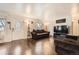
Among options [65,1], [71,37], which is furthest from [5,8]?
[71,37]

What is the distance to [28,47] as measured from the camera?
7.28ft

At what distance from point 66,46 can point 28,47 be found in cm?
78

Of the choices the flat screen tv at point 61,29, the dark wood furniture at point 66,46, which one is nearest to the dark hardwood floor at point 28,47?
the dark wood furniture at point 66,46

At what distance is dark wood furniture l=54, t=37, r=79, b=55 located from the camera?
2184mm

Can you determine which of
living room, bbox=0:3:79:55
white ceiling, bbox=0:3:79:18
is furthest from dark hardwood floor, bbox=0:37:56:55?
white ceiling, bbox=0:3:79:18

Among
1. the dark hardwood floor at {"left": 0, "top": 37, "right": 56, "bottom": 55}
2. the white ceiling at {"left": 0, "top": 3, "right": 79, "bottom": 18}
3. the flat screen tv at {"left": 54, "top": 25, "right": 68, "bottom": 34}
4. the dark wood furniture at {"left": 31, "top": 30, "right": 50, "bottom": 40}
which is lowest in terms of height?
Answer: the dark hardwood floor at {"left": 0, "top": 37, "right": 56, "bottom": 55}

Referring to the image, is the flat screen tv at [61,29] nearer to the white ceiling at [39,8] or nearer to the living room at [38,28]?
the living room at [38,28]

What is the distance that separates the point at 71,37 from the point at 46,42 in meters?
0.53

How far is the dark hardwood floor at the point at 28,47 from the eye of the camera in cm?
217

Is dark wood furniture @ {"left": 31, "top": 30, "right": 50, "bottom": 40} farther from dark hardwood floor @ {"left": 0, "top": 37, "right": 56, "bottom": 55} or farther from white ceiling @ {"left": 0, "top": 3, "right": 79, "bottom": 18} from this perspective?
white ceiling @ {"left": 0, "top": 3, "right": 79, "bottom": 18}

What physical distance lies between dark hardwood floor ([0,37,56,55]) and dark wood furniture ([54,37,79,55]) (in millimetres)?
109

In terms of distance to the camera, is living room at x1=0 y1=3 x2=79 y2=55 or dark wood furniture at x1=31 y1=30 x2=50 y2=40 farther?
dark wood furniture at x1=31 y1=30 x2=50 y2=40

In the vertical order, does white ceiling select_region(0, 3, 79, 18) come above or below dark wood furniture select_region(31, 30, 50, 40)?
above
